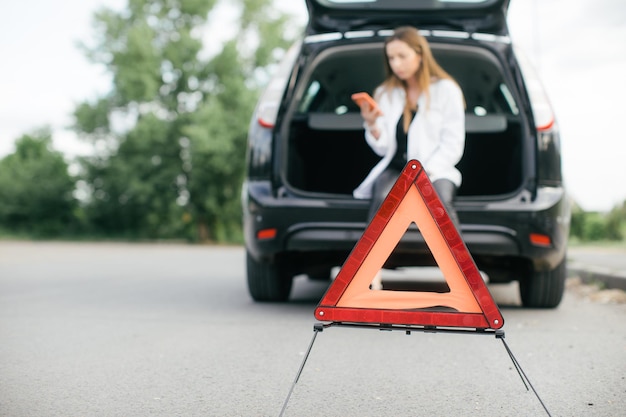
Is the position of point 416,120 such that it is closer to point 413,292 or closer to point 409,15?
point 409,15

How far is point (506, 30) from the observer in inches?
211

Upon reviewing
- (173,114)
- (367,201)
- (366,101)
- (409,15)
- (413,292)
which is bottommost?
(173,114)

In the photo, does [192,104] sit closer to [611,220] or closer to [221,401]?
[611,220]

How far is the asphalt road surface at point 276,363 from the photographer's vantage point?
116 inches

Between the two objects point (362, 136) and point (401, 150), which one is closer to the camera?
point (401, 150)

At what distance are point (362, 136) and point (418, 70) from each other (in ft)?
5.69

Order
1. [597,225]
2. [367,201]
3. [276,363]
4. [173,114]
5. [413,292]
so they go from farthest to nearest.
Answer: [173,114], [597,225], [367,201], [276,363], [413,292]

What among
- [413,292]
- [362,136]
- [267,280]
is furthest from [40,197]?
[413,292]

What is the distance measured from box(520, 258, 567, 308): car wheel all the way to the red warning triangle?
3.00 metres

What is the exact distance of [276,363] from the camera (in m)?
3.76

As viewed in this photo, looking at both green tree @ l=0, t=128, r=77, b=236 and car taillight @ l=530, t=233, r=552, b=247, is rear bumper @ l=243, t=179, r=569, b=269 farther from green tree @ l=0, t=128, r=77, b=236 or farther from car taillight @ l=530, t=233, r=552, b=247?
green tree @ l=0, t=128, r=77, b=236

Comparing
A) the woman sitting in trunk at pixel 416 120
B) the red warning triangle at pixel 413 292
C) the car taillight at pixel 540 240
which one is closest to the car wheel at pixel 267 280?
the woman sitting in trunk at pixel 416 120

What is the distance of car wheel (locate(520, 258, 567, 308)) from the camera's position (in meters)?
5.54

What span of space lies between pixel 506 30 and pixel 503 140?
1.06m
